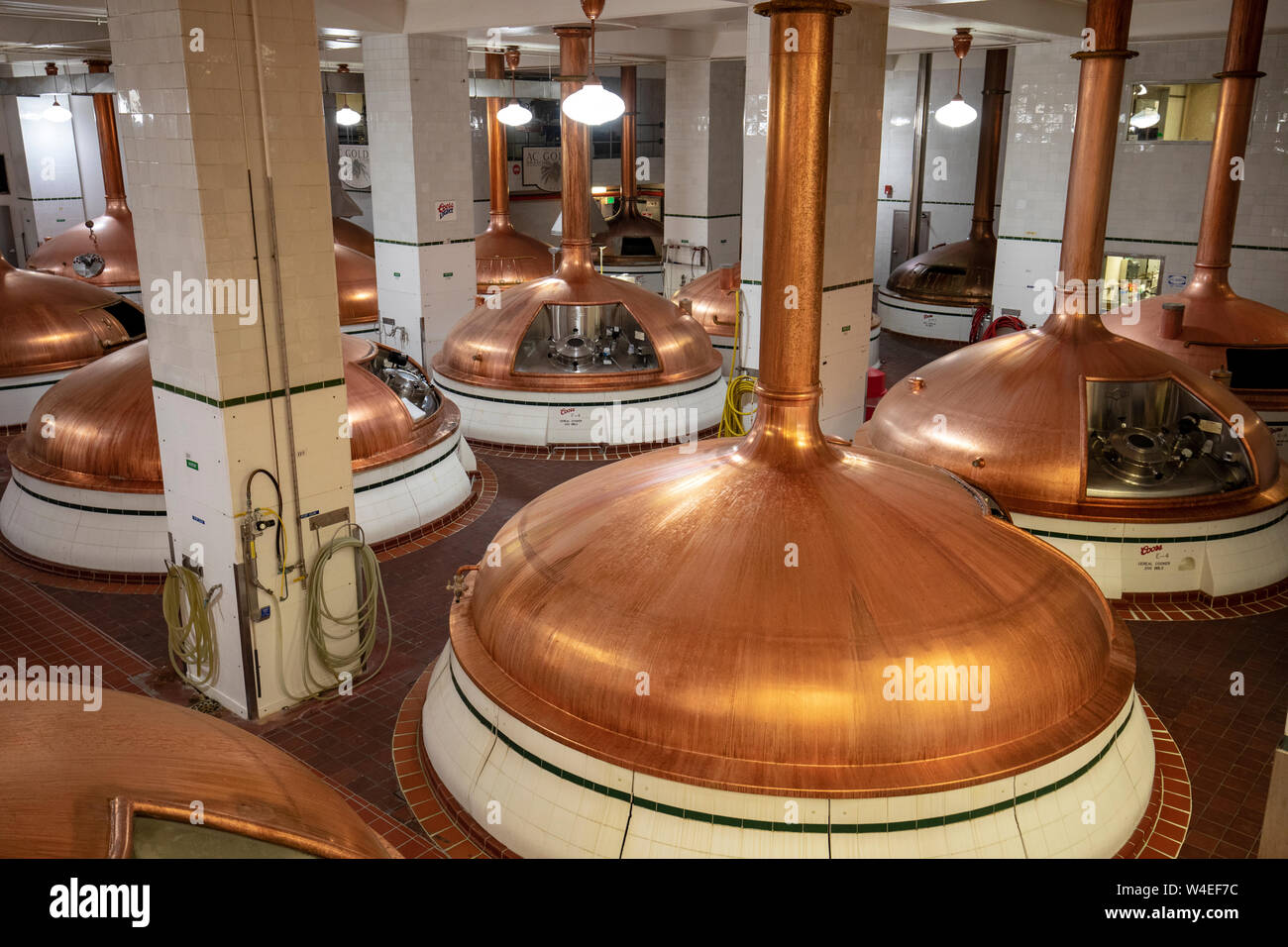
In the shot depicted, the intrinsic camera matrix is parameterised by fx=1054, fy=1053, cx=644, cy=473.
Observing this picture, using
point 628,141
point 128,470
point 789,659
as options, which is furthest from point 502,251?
point 789,659

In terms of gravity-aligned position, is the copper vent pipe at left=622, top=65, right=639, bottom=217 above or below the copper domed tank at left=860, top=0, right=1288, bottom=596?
above

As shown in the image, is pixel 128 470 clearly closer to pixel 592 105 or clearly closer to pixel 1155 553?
pixel 592 105

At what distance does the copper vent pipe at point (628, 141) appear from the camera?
20.7m

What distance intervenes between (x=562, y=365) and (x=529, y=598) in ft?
22.7

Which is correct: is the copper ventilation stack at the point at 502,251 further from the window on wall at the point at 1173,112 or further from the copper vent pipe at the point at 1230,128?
the copper vent pipe at the point at 1230,128

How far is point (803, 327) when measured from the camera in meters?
5.31

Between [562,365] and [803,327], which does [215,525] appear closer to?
[803,327]

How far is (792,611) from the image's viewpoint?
15.6ft

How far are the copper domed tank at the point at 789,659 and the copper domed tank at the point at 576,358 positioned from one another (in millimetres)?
6015

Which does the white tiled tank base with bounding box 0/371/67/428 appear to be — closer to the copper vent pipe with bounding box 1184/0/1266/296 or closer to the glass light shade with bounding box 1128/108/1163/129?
the copper vent pipe with bounding box 1184/0/1266/296

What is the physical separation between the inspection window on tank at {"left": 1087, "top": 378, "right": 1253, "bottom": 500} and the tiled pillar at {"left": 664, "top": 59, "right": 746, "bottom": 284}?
11.1 m

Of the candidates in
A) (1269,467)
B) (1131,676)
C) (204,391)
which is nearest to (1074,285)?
(1269,467)

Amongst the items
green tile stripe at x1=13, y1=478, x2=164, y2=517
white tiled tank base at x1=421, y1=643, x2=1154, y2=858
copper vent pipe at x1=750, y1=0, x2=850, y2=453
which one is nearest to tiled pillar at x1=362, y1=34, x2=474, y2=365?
green tile stripe at x1=13, y1=478, x2=164, y2=517

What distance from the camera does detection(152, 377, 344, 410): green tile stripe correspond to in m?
5.83
